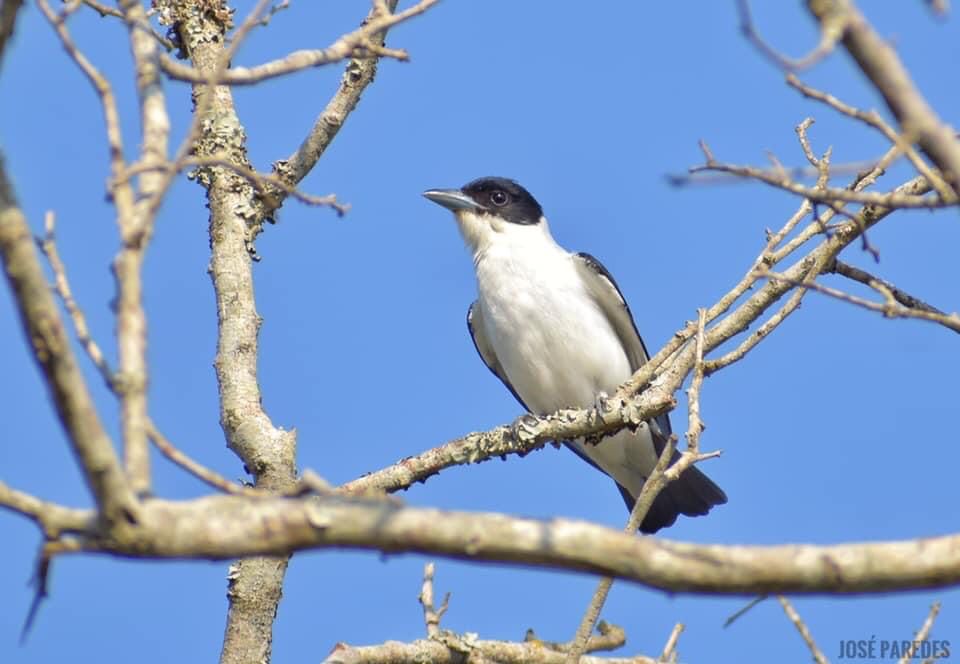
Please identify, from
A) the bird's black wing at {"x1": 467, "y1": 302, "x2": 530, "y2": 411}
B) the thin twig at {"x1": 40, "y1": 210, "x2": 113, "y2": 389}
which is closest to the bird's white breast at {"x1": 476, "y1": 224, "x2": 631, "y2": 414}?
the bird's black wing at {"x1": 467, "y1": 302, "x2": 530, "y2": 411}

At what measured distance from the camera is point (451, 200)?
34.2 ft

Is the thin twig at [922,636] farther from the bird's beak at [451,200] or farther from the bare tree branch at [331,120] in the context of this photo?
the bird's beak at [451,200]

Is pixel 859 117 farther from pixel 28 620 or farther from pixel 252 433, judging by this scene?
pixel 252 433

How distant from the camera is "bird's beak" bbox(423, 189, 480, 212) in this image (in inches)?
410

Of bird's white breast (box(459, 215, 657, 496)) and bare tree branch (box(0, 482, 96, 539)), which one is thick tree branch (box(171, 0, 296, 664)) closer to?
bare tree branch (box(0, 482, 96, 539))

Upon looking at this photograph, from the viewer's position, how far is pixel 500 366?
416 inches

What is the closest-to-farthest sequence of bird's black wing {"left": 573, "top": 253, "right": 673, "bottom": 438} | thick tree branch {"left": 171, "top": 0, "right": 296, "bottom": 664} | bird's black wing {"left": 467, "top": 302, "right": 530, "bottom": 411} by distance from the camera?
thick tree branch {"left": 171, "top": 0, "right": 296, "bottom": 664}
bird's black wing {"left": 573, "top": 253, "right": 673, "bottom": 438}
bird's black wing {"left": 467, "top": 302, "right": 530, "bottom": 411}

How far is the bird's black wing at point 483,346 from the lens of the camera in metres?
10.3

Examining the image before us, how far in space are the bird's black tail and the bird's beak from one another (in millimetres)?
2542

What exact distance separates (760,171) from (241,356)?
11.6 ft

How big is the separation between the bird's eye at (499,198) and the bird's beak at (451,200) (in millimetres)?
146

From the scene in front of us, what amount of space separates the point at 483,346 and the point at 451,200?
112 centimetres

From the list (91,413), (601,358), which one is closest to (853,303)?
(91,413)

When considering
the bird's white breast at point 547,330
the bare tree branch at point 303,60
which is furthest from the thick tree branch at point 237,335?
the bird's white breast at point 547,330
